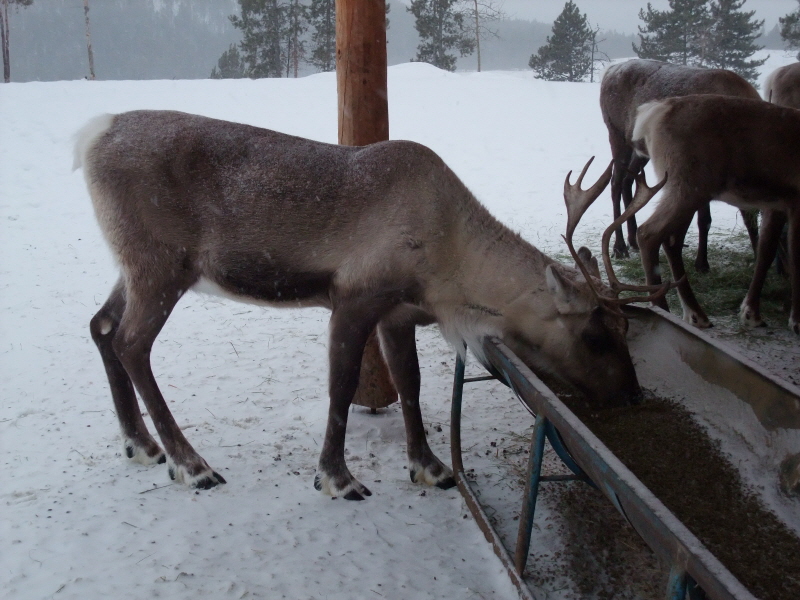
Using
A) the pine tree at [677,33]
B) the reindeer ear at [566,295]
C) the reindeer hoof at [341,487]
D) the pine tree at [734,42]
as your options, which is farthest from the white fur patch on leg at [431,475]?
the pine tree at [734,42]

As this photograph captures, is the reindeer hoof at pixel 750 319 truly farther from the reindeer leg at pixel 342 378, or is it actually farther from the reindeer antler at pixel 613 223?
the reindeer leg at pixel 342 378

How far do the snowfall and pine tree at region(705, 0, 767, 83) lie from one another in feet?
0.68

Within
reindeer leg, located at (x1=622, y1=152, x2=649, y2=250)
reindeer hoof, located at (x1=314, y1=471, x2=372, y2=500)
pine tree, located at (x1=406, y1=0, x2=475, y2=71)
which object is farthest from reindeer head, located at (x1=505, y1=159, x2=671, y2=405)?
pine tree, located at (x1=406, y1=0, x2=475, y2=71)

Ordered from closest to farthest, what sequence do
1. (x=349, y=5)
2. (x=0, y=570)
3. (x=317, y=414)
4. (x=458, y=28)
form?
(x=0, y=570)
(x=349, y=5)
(x=317, y=414)
(x=458, y=28)

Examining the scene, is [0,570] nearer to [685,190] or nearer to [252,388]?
[252,388]

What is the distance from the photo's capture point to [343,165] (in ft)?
8.21

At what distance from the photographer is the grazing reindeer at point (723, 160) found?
3508mm

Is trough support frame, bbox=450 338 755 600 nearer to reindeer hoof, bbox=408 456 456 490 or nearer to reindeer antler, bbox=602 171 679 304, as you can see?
reindeer hoof, bbox=408 456 456 490

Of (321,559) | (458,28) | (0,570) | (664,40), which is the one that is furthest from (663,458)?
(458,28)

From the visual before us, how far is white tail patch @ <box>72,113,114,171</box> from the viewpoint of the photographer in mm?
2507

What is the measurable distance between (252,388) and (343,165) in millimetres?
1401

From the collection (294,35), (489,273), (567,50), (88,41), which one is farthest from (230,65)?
(489,273)

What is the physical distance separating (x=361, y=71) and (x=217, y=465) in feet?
5.96

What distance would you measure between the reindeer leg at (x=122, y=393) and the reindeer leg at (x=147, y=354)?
165 mm
